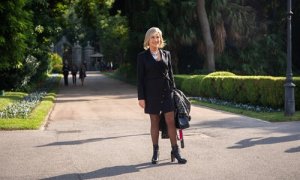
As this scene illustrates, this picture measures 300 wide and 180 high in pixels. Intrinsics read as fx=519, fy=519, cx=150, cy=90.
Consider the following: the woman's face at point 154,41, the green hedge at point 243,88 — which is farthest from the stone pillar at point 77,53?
the woman's face at point 154,41

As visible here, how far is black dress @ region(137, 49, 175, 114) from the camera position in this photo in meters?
7.13

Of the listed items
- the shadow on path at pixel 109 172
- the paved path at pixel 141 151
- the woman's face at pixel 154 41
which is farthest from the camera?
the woman's face at pixel 154 41

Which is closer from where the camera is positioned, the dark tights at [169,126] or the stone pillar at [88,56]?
the dark tights at [169,126]

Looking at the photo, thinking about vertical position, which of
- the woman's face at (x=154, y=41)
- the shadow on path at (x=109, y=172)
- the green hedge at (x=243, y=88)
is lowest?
the shadow on path at (x=109, y=172)

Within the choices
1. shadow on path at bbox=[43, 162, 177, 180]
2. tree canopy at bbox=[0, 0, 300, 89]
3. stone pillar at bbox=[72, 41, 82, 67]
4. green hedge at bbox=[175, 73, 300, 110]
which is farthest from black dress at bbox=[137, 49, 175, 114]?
stone pillar at bbox=[72, 41, 82, 67]

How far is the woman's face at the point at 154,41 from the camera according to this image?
7125 mm

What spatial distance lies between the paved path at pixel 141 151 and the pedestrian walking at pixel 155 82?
1.97ft

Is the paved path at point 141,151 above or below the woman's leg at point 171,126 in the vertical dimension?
below

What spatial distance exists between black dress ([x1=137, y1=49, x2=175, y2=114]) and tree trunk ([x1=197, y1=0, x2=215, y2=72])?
78.2 ft

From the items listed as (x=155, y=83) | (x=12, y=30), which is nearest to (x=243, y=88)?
(x=12, y=30)

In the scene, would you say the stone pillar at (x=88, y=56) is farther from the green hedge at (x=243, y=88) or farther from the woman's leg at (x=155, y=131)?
the woman's leg at (x=155, y=131)

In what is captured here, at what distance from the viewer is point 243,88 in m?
18.4

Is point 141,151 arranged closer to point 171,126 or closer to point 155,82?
point 171,126

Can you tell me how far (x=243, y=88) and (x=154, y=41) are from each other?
38.6ft
